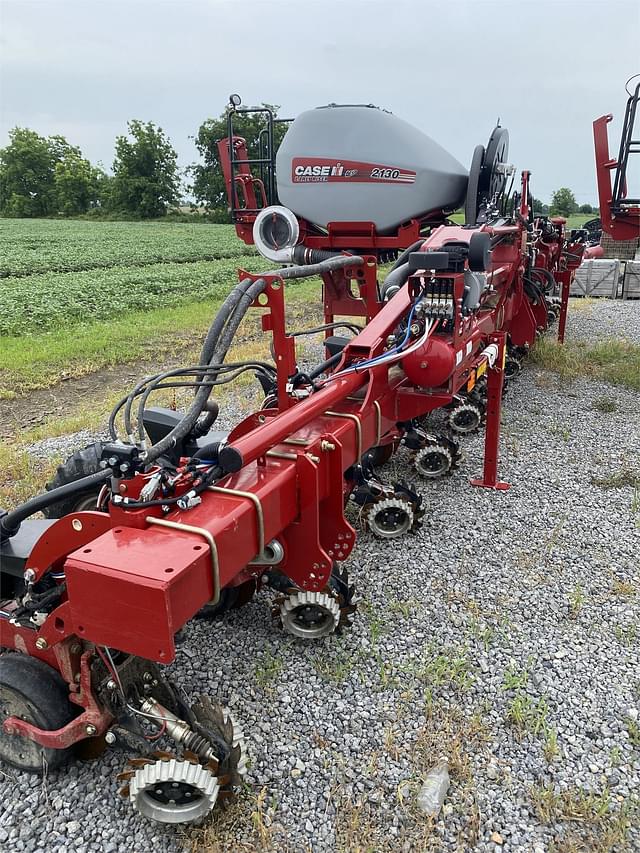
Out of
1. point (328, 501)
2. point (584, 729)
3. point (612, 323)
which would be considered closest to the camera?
point (584, 729)

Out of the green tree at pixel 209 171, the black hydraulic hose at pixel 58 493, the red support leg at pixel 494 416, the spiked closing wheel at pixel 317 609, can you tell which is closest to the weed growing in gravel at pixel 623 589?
the red support leg at pixel 494 416

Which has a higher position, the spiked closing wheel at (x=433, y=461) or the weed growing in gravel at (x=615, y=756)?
the spiked closing wheel at (x=433, y=461)

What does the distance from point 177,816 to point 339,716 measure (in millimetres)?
734

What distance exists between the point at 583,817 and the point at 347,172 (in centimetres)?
507

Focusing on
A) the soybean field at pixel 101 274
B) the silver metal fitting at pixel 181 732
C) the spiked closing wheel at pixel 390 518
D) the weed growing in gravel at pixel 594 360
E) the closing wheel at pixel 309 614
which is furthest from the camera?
the soybean field at pixel 101 274

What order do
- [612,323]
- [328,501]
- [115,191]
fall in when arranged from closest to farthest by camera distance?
1. [328,501]
2. [612,323]
3. [115,191]

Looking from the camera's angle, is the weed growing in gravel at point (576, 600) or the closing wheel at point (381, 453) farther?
the closing wheel at point (381, 453)

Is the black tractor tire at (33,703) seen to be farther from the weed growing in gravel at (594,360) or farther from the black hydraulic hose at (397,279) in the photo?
the weed growing in gravel at (594,360)

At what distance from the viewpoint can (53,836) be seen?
205cm

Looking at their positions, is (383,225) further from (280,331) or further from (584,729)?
(584,729)

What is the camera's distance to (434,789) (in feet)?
7.07

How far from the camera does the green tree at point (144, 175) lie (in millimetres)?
53656

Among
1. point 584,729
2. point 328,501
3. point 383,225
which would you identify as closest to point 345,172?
point 383,225

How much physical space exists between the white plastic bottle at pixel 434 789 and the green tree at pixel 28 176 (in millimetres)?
70173
